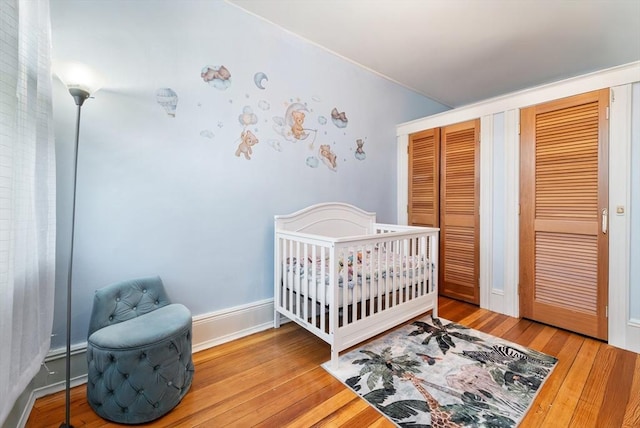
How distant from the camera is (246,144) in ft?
7.32

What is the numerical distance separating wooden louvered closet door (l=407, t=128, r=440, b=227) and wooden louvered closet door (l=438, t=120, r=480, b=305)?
0.07 meters

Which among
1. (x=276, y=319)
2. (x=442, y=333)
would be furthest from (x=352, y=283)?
(x=442, y=333)

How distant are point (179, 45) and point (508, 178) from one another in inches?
118

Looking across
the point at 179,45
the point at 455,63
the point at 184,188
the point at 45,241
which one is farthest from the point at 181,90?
the point at 455,63

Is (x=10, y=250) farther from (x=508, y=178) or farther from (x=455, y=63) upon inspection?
(x=455, y=63)

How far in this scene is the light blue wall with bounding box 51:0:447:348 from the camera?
1636 mm

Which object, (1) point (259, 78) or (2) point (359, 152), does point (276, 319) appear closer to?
(2) point (359, 152)

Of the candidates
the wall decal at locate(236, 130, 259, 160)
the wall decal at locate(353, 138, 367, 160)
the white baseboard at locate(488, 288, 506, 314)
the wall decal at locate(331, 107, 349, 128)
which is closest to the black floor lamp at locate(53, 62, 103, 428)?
the wall decal at locate(236, 130, 259, 160)

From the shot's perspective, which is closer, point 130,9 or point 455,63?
point 130,9

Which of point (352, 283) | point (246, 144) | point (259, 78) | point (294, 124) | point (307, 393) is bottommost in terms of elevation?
point (307, 393)

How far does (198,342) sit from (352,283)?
4.07ft

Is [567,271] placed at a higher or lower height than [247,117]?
lower

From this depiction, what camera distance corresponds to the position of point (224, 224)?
2.15m

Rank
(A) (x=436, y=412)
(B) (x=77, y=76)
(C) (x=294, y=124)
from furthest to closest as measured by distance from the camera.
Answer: (C) (x=294, y=124) < (A) (x=436, y=412) < (B) (x=77, y=76)
